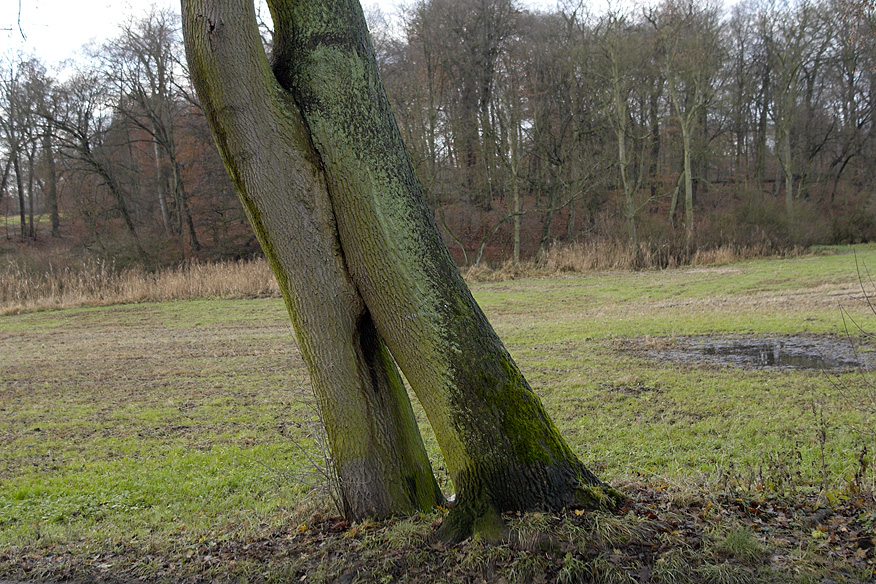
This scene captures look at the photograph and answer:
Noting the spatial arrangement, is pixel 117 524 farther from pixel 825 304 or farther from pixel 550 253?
pixel 550 253

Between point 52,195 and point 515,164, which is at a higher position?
point 52,195

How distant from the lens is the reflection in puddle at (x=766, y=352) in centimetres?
844

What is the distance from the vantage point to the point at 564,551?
309cm

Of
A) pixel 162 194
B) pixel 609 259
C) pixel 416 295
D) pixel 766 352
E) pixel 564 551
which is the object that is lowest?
pixel 766 352

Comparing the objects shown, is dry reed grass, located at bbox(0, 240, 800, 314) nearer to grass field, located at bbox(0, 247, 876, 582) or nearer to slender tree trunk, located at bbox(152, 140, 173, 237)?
grass field, located at bbox(0, 247, 876, 582)

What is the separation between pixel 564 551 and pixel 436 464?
267cm

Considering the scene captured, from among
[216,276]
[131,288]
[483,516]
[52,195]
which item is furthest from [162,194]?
[483,516]

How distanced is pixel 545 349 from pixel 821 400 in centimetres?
444

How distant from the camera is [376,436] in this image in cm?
391

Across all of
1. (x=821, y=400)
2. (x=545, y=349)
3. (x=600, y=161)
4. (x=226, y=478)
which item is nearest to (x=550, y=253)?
(x=600, y=161)

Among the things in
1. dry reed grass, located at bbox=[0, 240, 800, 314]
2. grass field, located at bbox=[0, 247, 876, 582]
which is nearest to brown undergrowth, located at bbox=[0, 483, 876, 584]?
grass field, located at bbox=[0, 247, 876, 582]

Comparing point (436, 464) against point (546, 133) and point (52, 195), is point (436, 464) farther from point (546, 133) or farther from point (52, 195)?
point (52, 195)

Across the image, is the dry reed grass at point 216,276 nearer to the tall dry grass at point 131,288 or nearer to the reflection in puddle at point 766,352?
A: the tall dry grass at point 131,288

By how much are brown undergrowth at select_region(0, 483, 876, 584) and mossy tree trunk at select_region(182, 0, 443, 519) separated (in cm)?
36
